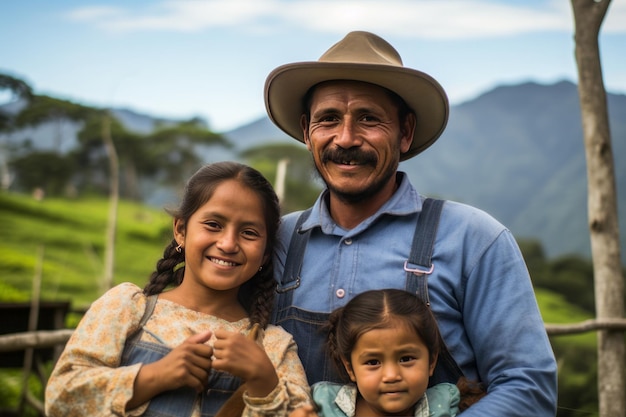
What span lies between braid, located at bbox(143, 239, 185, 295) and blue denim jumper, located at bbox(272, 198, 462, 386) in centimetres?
36

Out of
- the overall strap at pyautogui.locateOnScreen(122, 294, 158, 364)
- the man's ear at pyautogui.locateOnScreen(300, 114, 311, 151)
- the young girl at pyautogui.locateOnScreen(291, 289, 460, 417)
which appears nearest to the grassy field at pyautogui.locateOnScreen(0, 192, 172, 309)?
the man's ear at pyautogui.locateOnScreen(300, 114, 311, 151)

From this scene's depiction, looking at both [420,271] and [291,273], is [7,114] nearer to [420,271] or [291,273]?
[291,273]

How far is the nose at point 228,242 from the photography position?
203 centimetres

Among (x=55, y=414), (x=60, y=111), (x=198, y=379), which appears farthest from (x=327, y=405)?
(x=60, y=111)

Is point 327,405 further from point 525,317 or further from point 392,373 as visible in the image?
point 525,317

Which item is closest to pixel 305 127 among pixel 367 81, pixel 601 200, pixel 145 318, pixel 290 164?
pixel 367 81

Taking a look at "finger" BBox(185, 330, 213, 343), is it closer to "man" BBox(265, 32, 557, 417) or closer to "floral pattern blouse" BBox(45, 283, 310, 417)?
"floral pattern blouse" BBox(45, 283, 310, 417)

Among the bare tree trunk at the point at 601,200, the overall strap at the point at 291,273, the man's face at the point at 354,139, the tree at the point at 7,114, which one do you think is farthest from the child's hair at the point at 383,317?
the tree at the point at 7,114

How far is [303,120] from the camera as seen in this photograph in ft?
9.02

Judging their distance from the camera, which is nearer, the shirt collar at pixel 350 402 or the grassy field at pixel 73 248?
the shirt collar at pixel 350 402

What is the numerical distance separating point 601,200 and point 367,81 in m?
3.33

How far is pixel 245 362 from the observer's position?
5.92 feet

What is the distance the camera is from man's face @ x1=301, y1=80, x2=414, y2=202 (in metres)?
2.32

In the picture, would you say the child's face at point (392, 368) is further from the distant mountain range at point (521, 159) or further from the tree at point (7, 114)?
the distant mountain range at point (521, 159)
